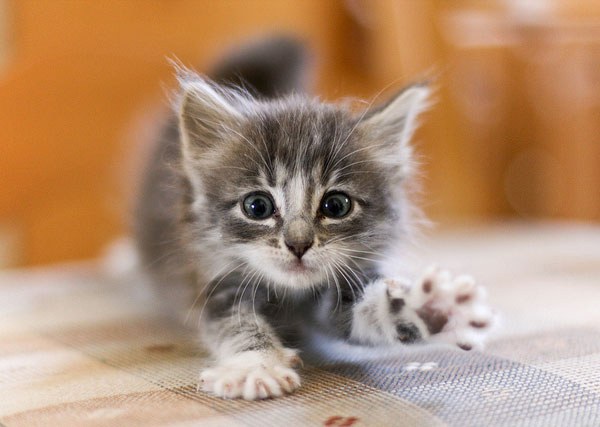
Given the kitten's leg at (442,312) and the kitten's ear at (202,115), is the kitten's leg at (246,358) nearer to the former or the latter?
the kitten's leg at (442,312)

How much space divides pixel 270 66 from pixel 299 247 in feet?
3.95

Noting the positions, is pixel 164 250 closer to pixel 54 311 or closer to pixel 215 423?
pixel 54 311

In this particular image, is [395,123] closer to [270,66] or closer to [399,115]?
[399,115]

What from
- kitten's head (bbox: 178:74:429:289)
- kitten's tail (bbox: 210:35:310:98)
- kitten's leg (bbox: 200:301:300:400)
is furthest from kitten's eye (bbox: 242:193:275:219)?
kitten's tail (bbox: 210:35:310:98)

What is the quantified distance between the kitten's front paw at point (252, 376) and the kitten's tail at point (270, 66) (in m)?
1.22

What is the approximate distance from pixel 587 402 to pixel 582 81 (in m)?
3.09

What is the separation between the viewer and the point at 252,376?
4.42 feet

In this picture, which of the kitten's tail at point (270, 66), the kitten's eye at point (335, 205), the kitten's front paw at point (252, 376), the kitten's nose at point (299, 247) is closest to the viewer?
the kitten's front paw at point (252, 376)

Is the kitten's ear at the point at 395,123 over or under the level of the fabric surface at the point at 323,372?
over

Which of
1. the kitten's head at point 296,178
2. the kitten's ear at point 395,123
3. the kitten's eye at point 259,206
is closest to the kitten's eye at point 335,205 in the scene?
the kitten's head at point 296,178

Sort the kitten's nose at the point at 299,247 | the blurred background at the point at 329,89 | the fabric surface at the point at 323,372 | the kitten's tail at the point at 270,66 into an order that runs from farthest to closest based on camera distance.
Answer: the blurred background at the point at 329,89 < the kitten's tail at the point at 270,66 < the kitten's nose at the point at 299,247 < the fabric surface at the point at 323,372

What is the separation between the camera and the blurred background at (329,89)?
314 cm

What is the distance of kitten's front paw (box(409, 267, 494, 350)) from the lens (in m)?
1.35

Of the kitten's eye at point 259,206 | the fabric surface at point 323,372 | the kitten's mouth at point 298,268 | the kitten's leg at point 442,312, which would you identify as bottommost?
the fabric surface at point 323,372
